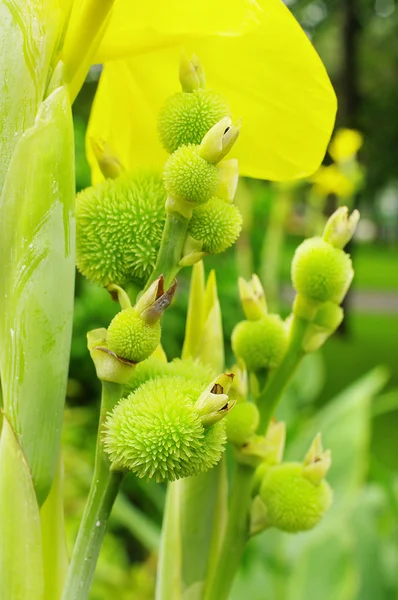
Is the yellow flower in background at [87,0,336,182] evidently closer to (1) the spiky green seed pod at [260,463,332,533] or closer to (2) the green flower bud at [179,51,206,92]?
(2) the green flower bud at [179,51,206,92]

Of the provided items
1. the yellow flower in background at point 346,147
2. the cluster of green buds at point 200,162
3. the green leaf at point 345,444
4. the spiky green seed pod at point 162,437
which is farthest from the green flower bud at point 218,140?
the yellow flower in background at point 346,147

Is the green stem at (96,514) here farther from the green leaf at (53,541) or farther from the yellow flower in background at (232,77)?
the yellow flower in background at (232,77)

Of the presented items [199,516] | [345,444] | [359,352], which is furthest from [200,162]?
[359,352]

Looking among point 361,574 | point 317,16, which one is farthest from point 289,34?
point 317,16

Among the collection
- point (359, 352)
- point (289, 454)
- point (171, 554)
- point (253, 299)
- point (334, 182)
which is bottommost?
point (359, 352)

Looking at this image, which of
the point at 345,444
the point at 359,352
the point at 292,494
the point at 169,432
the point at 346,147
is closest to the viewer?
the point at 169,432

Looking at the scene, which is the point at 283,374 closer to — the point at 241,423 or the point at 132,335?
the point at 241,423

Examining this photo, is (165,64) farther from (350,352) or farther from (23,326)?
(350,352)
